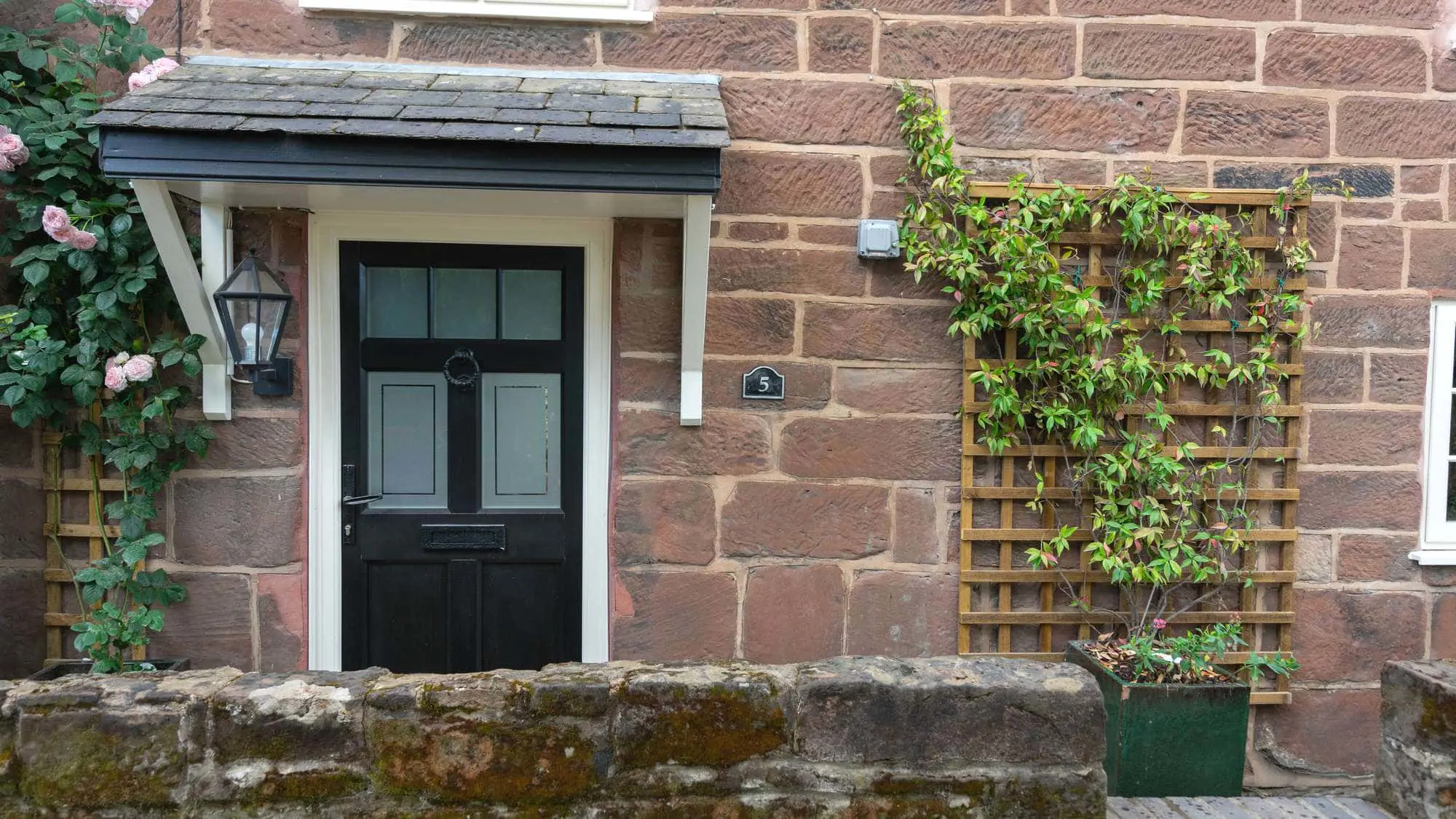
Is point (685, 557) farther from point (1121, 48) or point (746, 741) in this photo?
point (1121, 48)

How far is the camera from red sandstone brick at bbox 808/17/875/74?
326 centimetres

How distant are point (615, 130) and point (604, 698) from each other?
1739 millimetres

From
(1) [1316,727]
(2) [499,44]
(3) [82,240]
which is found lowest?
(1) [1316,727]

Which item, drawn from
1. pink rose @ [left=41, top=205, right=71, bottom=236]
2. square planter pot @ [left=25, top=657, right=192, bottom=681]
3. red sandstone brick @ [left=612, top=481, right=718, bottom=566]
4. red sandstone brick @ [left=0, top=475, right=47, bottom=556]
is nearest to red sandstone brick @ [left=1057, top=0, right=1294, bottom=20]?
red sandstone brick @ [left=612, top=481, right=718, bottom=566]

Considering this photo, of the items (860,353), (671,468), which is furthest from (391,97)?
(860,353)

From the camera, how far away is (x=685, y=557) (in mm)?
3297

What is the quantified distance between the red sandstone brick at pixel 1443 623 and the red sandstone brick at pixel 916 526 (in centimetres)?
207

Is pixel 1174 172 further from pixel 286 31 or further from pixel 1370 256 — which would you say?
pixel 286 31

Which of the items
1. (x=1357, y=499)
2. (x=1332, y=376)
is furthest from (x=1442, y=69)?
(x=1357, y=499)

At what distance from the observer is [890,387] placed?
331 centimetres

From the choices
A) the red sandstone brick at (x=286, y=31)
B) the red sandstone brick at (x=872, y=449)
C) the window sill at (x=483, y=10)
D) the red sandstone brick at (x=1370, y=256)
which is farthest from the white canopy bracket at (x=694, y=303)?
the red sandstone brick at (x=1370, y=256)

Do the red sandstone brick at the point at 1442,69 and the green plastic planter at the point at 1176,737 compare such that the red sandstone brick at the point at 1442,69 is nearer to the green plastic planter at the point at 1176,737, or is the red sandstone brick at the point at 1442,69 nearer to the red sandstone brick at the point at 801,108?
the red sandstone brick at the point at 801,108

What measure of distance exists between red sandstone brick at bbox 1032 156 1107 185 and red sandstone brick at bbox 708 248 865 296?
82 cm

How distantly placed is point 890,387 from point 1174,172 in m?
1.43
